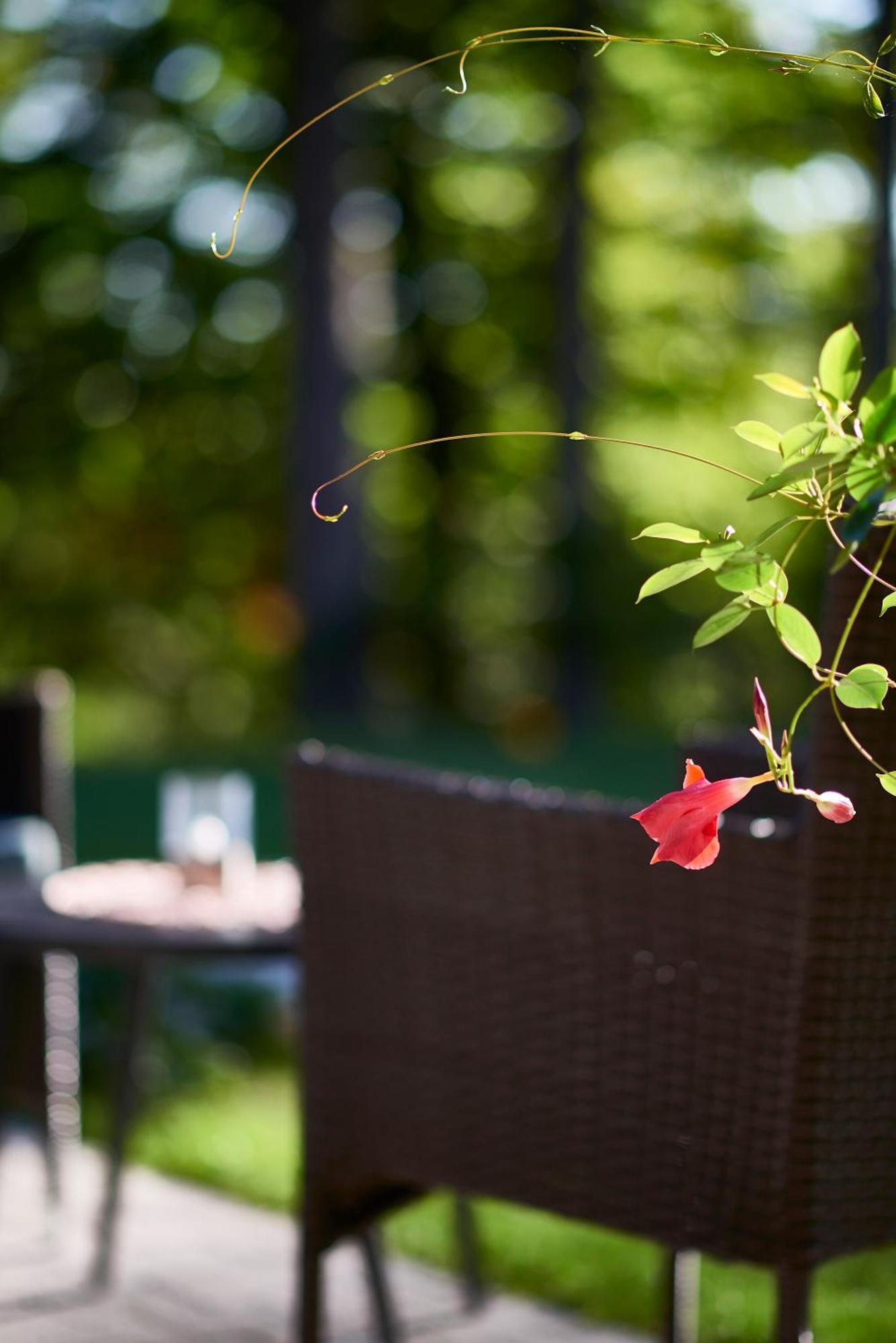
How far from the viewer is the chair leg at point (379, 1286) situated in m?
1.97

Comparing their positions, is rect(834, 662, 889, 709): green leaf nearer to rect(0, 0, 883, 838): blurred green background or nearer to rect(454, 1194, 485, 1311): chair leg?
rect(454, 1194, 485, 1311): chair leg

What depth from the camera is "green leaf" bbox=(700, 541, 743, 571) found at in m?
0.76

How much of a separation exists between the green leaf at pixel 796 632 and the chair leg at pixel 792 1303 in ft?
2.40

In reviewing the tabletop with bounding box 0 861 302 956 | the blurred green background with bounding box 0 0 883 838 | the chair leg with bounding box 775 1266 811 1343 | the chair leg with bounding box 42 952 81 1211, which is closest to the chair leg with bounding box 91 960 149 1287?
the tabletop with bounding box 0 861 302 956

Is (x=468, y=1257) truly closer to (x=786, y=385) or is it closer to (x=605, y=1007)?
(x=605, y=1007)

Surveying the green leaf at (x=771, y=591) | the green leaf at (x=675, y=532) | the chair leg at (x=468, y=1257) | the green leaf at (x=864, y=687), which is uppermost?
the green leaf at (x=675, y=532)

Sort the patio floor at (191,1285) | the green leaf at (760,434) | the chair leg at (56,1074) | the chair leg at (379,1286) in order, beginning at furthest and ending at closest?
the chair leg at (56,1074), the patio floor at (191,1285), the chair leg at (379,1286), the green leaf at (760,434)

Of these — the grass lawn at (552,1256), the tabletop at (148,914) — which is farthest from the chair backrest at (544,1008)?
the grass lawn at (552,1256)

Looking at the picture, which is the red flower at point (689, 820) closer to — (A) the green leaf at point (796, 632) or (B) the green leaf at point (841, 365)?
(A) the green leaf at point (796, 632)

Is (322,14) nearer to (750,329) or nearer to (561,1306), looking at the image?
(750,329)

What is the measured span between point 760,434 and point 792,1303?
82 centimetres

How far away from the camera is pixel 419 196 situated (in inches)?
426

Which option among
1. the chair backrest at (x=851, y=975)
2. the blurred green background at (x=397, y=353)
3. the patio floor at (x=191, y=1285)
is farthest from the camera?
the blurred green background at (x=397, y=353)

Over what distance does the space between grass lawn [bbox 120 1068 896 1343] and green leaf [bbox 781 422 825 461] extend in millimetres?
1344
